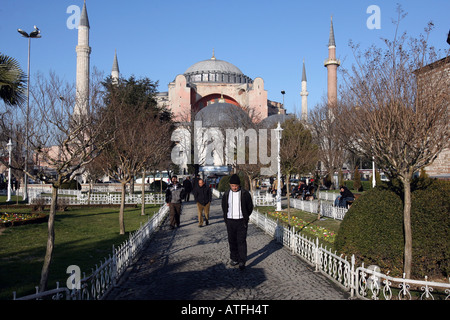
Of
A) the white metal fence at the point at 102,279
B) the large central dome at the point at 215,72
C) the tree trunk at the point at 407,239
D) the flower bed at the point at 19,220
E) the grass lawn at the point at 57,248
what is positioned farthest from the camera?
the large central dome at the point at 215,72

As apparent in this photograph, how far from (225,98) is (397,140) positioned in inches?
2513

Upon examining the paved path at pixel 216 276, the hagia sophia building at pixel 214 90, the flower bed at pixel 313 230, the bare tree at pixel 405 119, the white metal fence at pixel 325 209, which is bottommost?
the flower bed at pixel 313 230

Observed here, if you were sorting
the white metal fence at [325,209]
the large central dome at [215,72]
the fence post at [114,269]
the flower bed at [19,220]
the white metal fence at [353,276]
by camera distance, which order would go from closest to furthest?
the white metal fence at [353,276] < the fence post at [114,269] < the flower bed at [19,220] < the white metal fence at [325,209] < the large central dome at [215,72]

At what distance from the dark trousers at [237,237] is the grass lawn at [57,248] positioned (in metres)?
2.48

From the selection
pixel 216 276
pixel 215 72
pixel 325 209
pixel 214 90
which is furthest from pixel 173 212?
pixel 215 72

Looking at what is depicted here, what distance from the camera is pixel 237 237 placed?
22.6 feet

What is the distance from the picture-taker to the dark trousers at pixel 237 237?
6.79 metres

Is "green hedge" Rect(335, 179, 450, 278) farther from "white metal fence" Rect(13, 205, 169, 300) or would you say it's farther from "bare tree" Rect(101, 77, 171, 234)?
"bare tree" Rect(101, 77, 171, 234)

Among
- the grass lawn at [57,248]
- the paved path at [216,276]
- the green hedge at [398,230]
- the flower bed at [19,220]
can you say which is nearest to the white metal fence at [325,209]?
the paved path at [216,276]

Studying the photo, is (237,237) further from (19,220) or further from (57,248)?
(19,220)

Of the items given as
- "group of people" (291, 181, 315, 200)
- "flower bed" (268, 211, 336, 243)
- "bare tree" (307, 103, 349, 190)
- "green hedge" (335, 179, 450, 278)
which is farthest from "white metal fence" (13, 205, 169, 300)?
"bare tree" (307, 103, 349, 190)

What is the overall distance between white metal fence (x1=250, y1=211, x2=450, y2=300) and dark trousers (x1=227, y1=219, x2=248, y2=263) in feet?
4.01

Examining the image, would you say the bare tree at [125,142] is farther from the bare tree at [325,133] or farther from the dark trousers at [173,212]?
the bare tree at [325,133]
